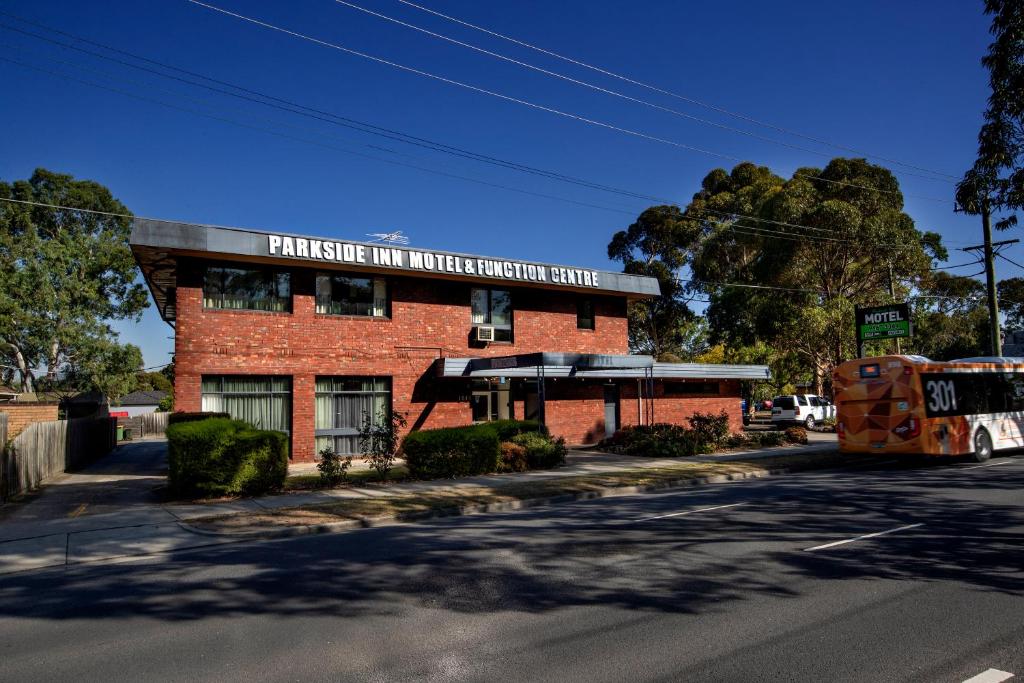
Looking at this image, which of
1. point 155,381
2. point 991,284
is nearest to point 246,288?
point 991,284

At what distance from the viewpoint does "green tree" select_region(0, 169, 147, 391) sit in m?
39.7

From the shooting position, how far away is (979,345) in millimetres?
55062

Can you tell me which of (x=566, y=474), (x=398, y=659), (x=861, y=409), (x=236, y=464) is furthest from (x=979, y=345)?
(x=398, y=659)

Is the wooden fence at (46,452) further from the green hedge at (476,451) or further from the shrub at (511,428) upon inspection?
the shrub at (511,428)

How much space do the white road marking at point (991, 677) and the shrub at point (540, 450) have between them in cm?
1395

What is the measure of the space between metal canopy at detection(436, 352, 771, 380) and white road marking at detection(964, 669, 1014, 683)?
14.5 meters

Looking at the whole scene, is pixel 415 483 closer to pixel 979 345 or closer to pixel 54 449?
pixel 54 449

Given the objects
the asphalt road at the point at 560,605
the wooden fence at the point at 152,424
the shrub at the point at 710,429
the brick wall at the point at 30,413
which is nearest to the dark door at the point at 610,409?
the shrub at the point at 710,429

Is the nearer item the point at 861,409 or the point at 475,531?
the point at 475,531

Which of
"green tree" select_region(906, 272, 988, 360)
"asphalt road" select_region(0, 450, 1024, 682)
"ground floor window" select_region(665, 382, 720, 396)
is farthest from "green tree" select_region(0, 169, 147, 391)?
"green tree" select_region(906, 272, 988, 360)

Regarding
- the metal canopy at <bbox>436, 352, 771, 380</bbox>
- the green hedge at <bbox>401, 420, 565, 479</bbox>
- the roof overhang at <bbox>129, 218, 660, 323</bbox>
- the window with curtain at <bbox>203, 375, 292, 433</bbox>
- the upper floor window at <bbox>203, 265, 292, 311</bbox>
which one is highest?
the roof overhang at <bbox>129, 218, 660, 323</bbox>

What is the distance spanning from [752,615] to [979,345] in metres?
60.2

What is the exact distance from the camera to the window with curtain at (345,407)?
21641 millimetres

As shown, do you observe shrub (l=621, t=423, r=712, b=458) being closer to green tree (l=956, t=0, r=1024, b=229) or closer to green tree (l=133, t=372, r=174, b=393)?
green tree (l=956, t=0, r=1024, b=229)
